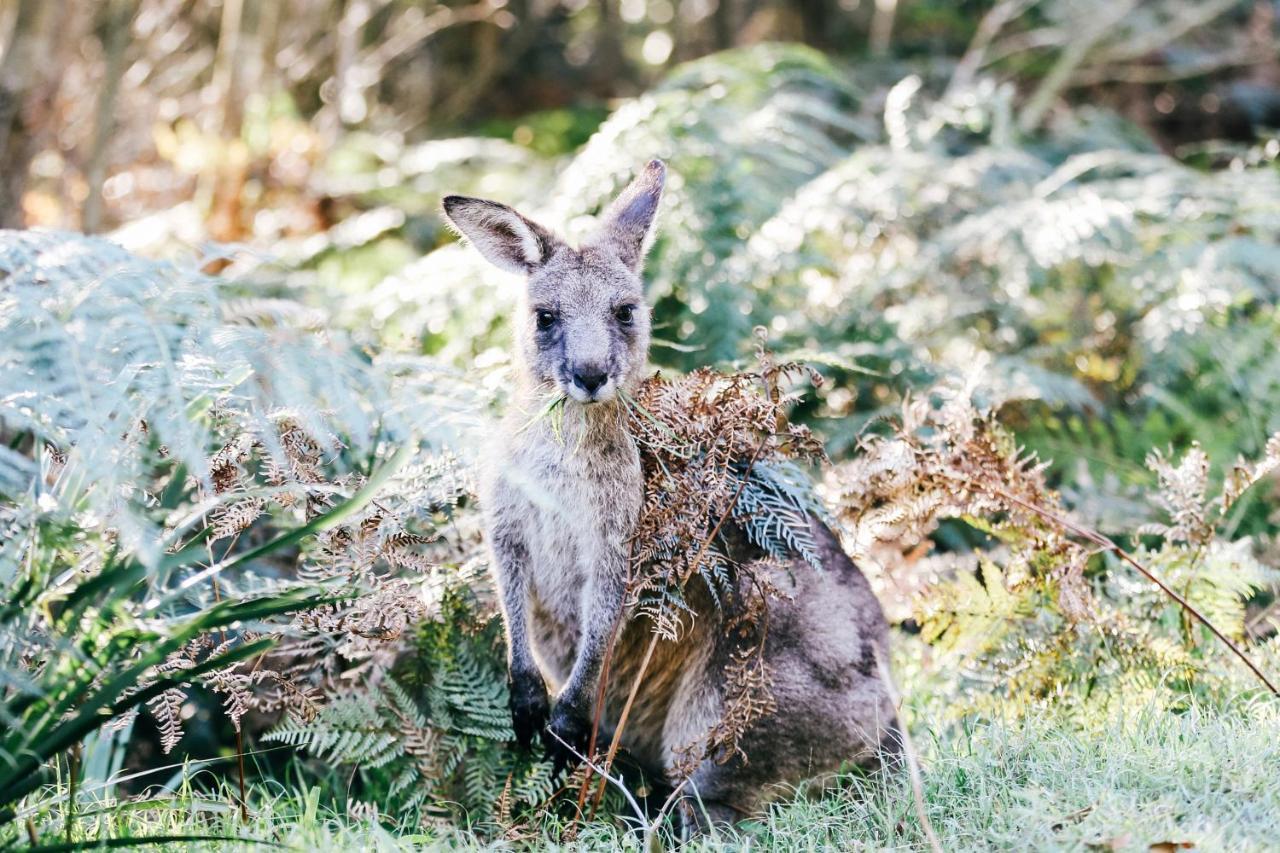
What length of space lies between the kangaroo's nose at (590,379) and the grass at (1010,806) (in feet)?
3.69

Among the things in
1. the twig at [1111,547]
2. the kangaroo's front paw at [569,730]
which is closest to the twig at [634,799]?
the kangaroo's front paw at [569,730]

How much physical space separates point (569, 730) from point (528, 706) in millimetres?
132

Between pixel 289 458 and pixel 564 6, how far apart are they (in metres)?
9.52

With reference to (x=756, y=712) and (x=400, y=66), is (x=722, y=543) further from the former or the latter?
(x=400, y=66)

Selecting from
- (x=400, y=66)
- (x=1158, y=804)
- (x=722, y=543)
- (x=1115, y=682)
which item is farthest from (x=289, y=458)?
(x=400, y=66)

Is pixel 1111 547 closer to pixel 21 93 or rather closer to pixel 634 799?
pixel 634 799

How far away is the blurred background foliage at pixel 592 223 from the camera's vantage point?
2.94 metres

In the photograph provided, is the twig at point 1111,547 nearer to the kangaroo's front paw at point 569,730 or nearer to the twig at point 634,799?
the twig at point 634,799

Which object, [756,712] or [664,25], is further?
[664,25]

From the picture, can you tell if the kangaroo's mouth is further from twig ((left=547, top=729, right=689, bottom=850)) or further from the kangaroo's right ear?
twig ((left=547, top=729, right=689, bottom=850))

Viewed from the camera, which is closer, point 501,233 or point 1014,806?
point 1014,806

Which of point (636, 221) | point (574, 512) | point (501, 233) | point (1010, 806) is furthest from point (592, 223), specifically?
point (1010, 806)

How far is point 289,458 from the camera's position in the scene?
317cm

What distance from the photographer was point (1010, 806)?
9.87ft
